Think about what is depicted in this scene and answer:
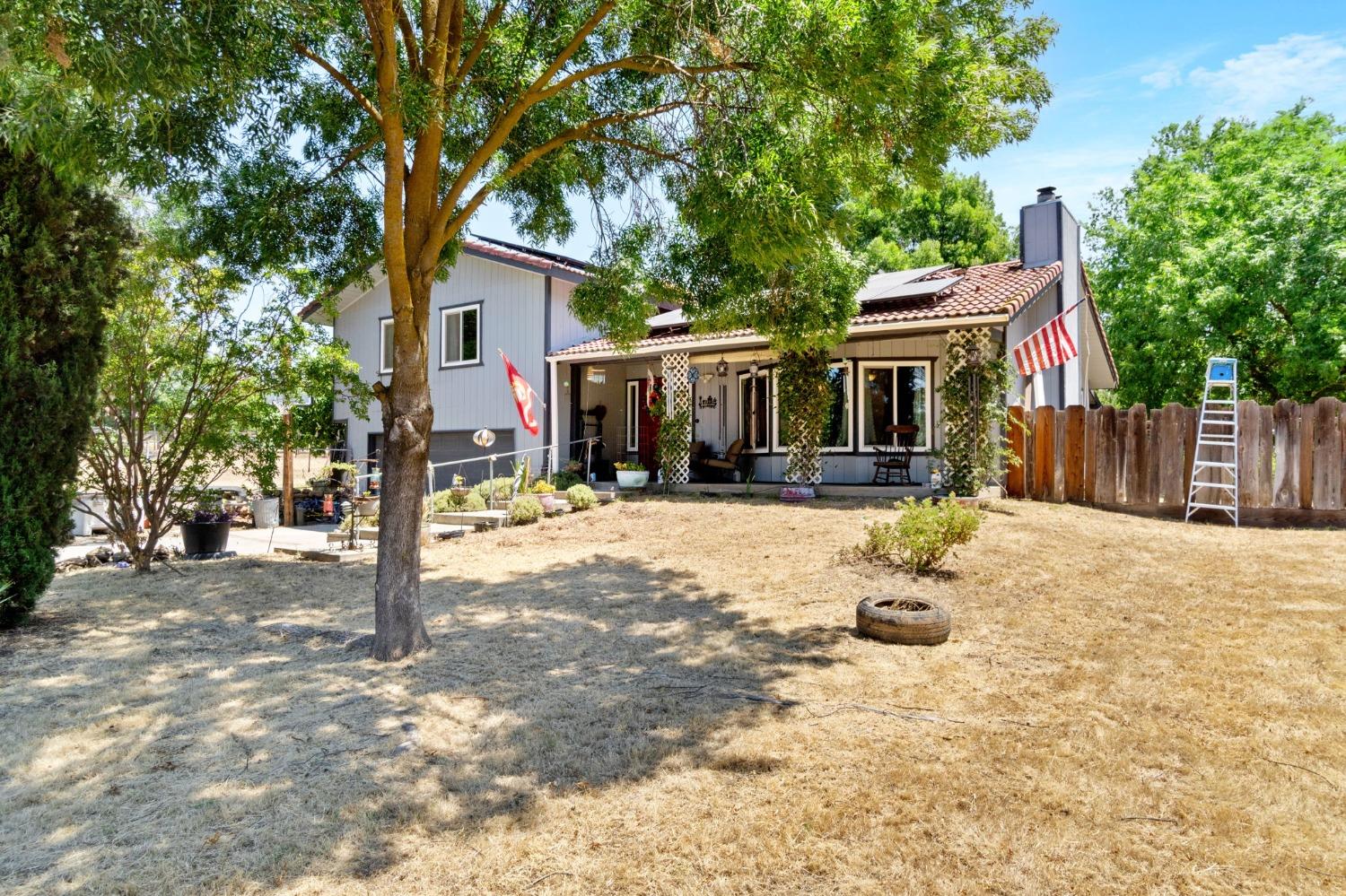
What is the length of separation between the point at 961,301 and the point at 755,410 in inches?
183

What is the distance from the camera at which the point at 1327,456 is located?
31.9 ft

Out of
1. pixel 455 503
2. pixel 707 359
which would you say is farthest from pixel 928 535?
pixel 707 359

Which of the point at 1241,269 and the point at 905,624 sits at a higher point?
the point at 1241,269

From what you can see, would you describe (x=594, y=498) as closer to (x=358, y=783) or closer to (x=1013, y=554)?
(x=1013, y=554)

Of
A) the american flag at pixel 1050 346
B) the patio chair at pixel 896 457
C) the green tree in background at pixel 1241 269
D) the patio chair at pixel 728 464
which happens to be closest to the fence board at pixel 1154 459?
the american flag at pixel 1050 346

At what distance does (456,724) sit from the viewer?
4.30 m

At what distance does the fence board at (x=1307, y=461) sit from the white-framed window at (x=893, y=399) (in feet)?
17.2

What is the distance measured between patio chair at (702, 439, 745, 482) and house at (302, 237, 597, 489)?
3452 millimetres

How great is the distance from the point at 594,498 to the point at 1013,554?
7771mm

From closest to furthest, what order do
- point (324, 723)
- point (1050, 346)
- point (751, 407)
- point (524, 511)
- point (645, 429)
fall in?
point (324, 723), point (1050, 346), point (524, 511), point (751, 407), point (645, 429)

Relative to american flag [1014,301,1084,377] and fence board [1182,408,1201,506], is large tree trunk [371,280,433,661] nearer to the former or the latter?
american flag [1014,301,1084,377]

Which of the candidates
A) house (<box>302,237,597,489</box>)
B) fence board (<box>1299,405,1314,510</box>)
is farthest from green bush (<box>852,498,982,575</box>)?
house (<box>302,237,597,489</box>)

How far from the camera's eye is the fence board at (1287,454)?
32.4ft

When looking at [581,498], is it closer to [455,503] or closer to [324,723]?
[455,503]
